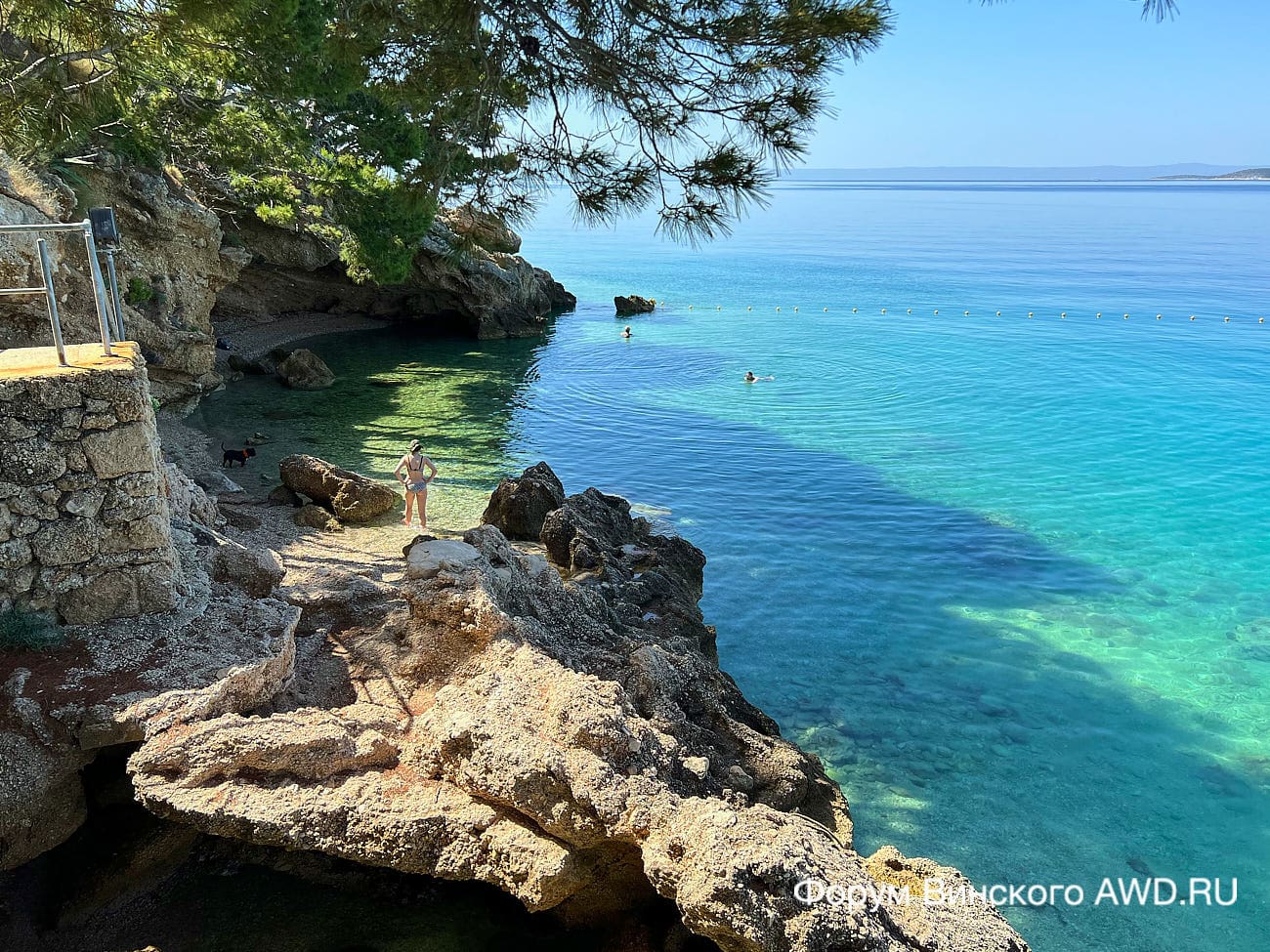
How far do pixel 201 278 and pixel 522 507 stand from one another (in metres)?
13.0

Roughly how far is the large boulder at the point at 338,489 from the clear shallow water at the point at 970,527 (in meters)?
1.44

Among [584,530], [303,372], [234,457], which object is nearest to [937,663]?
[584,530]

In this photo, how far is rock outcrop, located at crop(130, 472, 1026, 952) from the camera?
16.1ft

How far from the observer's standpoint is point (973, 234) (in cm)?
8925

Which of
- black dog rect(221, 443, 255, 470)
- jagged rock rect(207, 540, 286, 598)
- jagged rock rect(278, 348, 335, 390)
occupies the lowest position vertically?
black dog rect(221, 443, 255, 470)

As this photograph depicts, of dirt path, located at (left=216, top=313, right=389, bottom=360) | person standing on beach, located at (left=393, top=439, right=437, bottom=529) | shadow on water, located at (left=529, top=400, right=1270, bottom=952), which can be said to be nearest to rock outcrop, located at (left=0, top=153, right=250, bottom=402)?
dirt path, located at (left=216, top=313, right=389, bottom=360)

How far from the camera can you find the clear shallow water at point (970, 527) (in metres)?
9.29

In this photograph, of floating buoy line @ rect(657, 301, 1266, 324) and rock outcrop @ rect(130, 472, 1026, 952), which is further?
floating buoy line @ rect(657, 301, 1266, 324)

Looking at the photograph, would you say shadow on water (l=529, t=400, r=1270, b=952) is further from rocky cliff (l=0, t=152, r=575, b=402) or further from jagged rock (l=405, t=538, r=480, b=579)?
rocky cliff (l=0, t=152, r=575, b=402)

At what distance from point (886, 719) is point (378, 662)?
6421 mm

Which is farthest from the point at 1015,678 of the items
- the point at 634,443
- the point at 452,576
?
the point at 634,443

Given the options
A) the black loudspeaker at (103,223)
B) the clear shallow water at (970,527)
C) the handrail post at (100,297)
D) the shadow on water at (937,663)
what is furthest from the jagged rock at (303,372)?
the handrail post at (100,297)

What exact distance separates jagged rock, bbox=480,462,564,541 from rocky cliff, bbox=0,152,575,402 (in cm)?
371

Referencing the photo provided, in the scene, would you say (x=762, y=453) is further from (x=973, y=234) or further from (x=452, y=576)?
(x=973, y=234)
